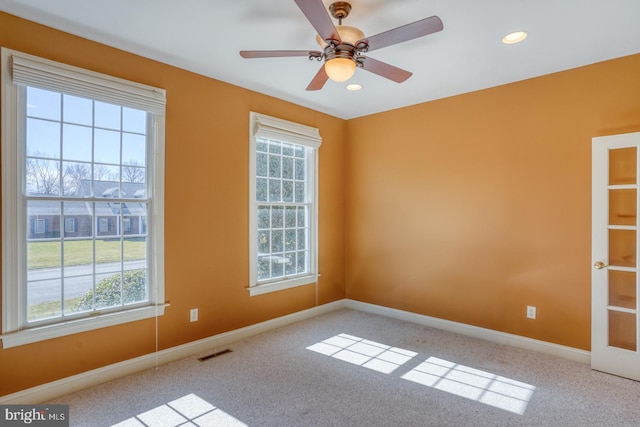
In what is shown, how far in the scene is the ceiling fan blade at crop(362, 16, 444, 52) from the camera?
1.85 m

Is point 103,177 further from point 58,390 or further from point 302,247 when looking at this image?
point 302,247

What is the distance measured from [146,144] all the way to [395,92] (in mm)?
2620

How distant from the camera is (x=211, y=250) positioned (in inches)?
135

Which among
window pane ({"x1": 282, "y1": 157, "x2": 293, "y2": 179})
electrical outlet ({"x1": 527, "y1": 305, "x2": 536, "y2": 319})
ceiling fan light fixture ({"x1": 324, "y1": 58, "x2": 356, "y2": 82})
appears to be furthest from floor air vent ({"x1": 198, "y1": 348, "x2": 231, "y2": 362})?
electrical outlet ({"x1": 527, "y1": 305, "x2": 536, "y2": 319})

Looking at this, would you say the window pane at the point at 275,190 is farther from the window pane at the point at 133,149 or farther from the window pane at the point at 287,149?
the window pane at the point at 133,149

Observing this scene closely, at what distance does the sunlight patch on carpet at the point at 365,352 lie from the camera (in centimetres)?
310

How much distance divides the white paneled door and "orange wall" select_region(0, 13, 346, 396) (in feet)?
9.97

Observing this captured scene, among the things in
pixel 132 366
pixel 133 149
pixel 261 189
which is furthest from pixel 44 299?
pixel 261 189

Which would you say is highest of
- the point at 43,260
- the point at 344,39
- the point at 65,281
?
the point at 344,39

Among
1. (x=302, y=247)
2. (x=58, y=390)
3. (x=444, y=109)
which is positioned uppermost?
(x=444, y=109)

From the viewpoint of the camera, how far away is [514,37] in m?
2.64

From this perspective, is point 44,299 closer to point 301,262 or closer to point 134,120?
point 134,120

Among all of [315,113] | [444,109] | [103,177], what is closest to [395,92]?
[444,109]

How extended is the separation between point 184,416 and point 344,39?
280 centimetres
